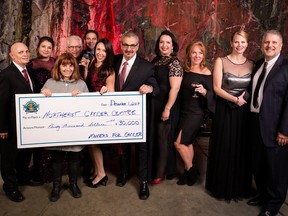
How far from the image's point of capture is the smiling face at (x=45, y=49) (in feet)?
9.98

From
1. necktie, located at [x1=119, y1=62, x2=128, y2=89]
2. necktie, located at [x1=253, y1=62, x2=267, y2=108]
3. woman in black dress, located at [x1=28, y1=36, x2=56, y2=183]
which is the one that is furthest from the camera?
woman in black dress, located at [x1=28, y1=36, x2=56, y2=183]

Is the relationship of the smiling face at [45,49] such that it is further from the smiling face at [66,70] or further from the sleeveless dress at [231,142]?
the sleeveless dress at [231,142]

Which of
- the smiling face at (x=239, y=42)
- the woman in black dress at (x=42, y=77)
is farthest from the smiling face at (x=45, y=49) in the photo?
the smiling face at (x=239, y=42)

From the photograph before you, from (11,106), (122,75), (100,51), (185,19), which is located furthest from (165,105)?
(185,19)

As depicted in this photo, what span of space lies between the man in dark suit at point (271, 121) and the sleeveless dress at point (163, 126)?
813mm

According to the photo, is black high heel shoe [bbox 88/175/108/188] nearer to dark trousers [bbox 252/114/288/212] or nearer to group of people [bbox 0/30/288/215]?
group of people [bbox 0/30/288/215]

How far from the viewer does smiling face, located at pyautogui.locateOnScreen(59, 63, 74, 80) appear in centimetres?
266

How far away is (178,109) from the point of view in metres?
3.14

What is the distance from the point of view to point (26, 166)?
313 centimetres

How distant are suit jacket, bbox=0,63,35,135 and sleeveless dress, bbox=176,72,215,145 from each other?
64.8 inches

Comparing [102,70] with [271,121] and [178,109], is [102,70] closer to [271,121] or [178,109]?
[178,109]

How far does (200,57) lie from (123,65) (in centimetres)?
83

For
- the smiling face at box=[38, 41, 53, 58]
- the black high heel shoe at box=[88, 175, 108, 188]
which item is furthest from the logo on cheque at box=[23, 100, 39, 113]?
the black high heel shoe at box=[88, 175, 108, 188]

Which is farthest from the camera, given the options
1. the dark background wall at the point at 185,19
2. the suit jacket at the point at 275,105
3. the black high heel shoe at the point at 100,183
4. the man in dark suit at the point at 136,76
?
the dark background wall at the point at 185,19
